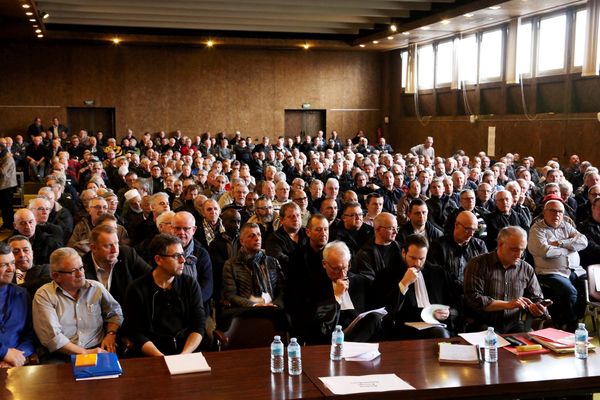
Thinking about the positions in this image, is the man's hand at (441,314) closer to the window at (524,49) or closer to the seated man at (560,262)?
the seated man at (560,262)

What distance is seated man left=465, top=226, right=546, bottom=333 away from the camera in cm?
486

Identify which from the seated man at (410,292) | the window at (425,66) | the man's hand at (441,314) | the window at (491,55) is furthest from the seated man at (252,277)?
the window at (425,66)

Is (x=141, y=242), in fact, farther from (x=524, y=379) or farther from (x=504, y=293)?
(x=524, y=379)

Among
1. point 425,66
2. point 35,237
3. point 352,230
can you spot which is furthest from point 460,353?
point 425,66

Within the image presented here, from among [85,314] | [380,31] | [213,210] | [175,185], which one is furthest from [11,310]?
[380,31]

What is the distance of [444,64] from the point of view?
2114cm

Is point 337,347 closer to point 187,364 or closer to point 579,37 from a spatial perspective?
point 187,364

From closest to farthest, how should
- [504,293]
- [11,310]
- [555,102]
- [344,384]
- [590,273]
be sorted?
1. [344,384]
2. [11,310]
3. [504,293]
4. [590,273]
5. [555,102]

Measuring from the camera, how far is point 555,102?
16.5 metres

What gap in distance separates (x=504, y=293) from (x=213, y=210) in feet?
10.5

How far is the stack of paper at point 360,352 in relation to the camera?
3496mm

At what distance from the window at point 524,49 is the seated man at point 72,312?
15112mm

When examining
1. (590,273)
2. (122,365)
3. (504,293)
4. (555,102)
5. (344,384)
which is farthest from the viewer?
(555,102)

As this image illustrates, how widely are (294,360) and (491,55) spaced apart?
17012 mm
